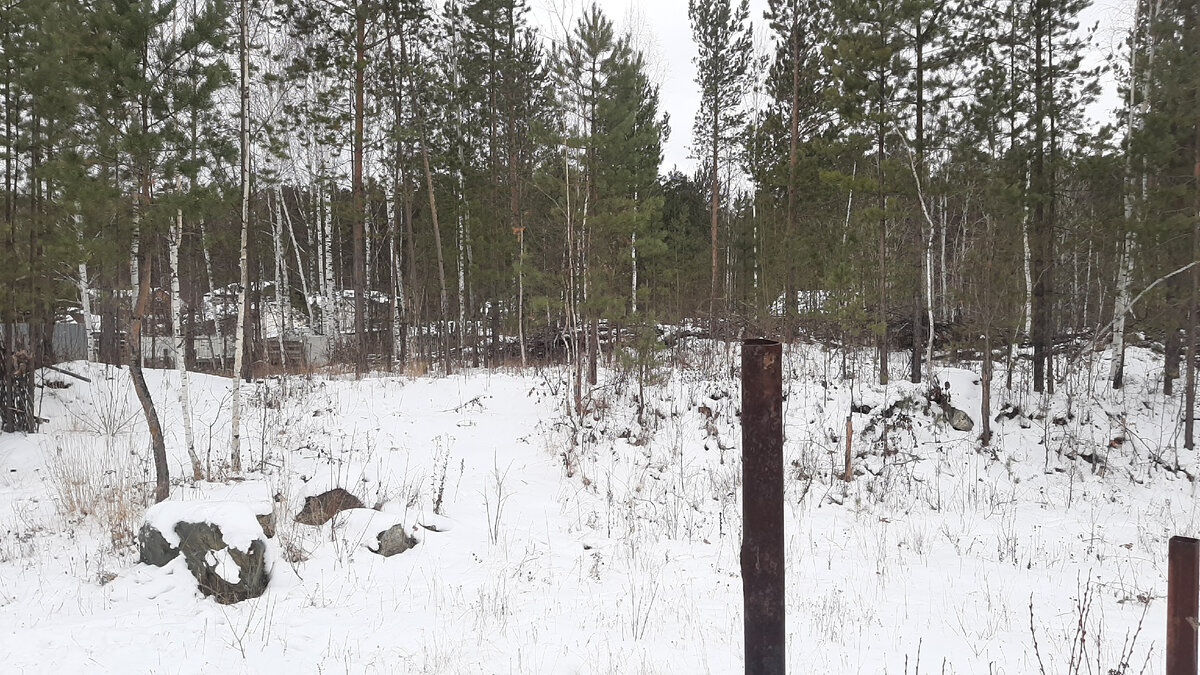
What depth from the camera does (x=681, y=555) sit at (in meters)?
5.43

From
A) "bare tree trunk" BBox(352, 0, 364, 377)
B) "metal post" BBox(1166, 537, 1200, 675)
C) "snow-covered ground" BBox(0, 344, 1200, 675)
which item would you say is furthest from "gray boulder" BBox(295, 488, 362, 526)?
"bare tree trunk" BBox(352, 0, 364, 377)

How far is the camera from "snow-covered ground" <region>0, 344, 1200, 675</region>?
372cm

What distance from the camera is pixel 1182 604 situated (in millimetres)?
1426

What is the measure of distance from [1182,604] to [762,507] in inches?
39.7

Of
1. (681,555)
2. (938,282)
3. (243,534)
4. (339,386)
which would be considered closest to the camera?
(243,534)

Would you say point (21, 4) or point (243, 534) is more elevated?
point (21, 4)

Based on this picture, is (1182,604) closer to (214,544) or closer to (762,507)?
(762,507)

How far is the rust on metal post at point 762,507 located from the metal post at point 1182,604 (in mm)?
880

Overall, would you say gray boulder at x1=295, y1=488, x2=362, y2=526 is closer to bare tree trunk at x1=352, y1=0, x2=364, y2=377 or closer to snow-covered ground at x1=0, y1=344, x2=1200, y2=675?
snow-covered ground at x1=0, y1=344, x2=1200, y2=675

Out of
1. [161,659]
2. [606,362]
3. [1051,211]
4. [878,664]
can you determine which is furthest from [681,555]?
[1051,211]

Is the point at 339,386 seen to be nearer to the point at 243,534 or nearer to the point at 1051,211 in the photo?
the point at 243,534

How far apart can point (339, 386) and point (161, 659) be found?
29.9 ft

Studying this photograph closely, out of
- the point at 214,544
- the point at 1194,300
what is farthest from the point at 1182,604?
the point at 1194,300

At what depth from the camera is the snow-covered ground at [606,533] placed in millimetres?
3721
